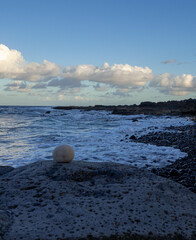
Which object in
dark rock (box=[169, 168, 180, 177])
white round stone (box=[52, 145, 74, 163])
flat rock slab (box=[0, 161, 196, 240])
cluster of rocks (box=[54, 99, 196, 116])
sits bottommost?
dark rock (box=[169, 168, 180, 177])

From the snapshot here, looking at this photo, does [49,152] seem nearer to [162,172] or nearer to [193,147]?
[162,172]

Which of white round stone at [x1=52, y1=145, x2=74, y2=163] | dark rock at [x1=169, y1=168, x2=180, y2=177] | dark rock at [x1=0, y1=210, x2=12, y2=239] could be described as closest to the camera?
dark rock at [x1=0, y1=210, x2=12, y2=239]

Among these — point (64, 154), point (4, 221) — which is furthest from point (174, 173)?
point (4, 221)

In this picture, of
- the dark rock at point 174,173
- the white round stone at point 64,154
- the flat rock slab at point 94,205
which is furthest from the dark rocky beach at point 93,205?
the dark rock at point 174,173

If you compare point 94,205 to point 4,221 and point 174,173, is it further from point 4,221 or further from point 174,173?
point 174,173

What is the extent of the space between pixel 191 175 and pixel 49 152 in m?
5.78

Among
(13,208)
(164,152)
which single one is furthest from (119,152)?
(13,208)

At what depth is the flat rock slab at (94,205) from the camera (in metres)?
2.51

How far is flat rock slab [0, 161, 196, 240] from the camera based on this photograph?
2506mm

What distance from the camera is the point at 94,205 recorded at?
3045mm

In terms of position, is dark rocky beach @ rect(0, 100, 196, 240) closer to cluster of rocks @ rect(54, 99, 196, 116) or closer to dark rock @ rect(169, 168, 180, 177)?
dark rock @ rect(169, 168, 180, 177)

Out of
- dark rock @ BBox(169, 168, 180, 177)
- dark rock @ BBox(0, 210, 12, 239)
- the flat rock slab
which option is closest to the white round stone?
the flat rock slab

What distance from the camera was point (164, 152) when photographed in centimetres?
825

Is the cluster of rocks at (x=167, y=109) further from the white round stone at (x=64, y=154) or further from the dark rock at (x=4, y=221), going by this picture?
the dark rock at (x=4, y=221)
